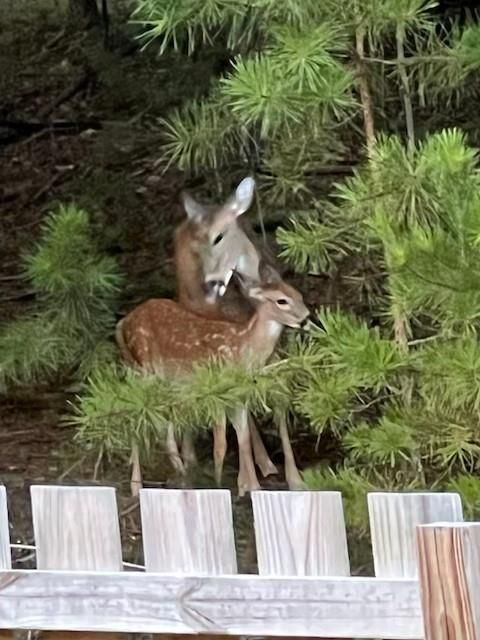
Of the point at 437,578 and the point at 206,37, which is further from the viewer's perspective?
the point at 206,37

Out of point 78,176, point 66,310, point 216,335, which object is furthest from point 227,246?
point 78,176

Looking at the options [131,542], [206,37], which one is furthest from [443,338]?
[131,542]

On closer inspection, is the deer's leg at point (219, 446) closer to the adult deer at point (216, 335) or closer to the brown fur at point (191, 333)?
the adult deer at point (216, 335)

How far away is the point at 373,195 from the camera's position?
1.98 meters

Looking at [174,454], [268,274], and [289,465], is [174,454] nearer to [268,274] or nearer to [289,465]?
[289,465]

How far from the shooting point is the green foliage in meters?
2.73

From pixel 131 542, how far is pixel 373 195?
2.87 feet

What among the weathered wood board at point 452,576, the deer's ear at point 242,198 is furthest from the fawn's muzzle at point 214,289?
the weathered wood board at point 452,576

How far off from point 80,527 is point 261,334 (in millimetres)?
804

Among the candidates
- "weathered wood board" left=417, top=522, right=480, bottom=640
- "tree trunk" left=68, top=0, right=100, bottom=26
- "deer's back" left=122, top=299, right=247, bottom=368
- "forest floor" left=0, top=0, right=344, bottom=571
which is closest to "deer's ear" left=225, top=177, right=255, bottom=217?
"deer's back" left=122, top=299, right=247, bottom=368

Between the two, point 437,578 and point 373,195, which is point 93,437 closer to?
point 373,195

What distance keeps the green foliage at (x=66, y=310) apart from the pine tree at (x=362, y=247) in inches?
19.1

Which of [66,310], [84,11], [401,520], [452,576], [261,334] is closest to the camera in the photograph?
[452,576]

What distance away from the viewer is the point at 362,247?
2.15m
